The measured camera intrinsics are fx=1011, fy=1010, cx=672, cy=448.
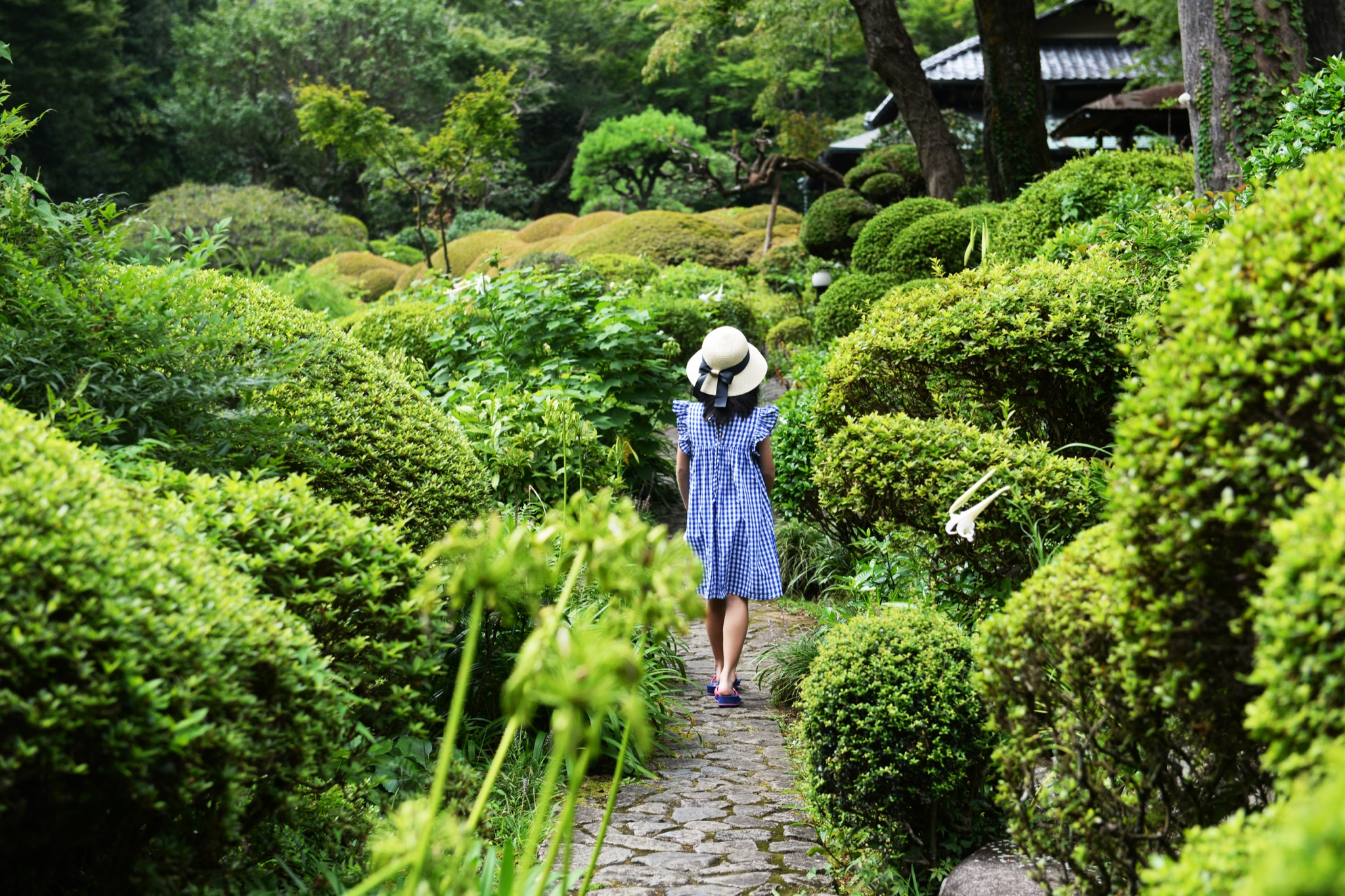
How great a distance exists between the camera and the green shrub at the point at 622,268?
1258 centimetres

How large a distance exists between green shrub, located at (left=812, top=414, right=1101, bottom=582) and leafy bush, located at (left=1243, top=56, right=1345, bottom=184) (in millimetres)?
1339

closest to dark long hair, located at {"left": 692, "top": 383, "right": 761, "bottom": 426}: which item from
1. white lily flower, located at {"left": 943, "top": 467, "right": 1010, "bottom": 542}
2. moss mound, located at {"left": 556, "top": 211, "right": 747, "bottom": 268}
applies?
white lily flower, located at {"left": 943, "top": 467, "right": 1010, "bottom": 542}

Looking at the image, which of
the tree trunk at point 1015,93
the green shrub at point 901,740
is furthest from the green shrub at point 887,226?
the green shrub at point 901,740

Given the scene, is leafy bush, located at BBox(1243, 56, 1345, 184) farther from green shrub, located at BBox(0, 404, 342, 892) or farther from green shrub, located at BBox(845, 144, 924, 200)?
green shrub, located at BBox(845, 144, 924, 200)

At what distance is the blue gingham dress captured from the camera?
5.02 m

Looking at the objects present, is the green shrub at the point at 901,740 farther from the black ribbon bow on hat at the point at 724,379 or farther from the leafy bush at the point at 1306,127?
the leafy bush at the point at 1306,127

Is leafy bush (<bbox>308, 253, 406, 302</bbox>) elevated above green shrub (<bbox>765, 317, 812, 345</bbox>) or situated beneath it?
A: elevated above

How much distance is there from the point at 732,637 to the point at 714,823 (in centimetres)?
139

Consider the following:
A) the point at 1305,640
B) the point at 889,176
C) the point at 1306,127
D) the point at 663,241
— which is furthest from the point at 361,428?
the point at 663,241

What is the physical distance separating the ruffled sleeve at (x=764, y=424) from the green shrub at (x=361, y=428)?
1478 mm

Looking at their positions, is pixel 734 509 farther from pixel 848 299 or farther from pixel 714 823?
pixel 848 299

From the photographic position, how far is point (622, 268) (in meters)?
12.6

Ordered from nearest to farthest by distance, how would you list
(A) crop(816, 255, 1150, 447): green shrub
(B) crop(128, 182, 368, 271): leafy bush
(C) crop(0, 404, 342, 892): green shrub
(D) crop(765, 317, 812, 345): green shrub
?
(C) crop(0, 404, 342, 892): green shrub, (A) crop(816, 255, 1150, 447): green shrub, (D) crop(765, 317, 812, 345): green shrub, (B) crop(128, 182, 368, 271): leafy bush

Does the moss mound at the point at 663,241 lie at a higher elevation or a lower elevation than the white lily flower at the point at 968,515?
higher
